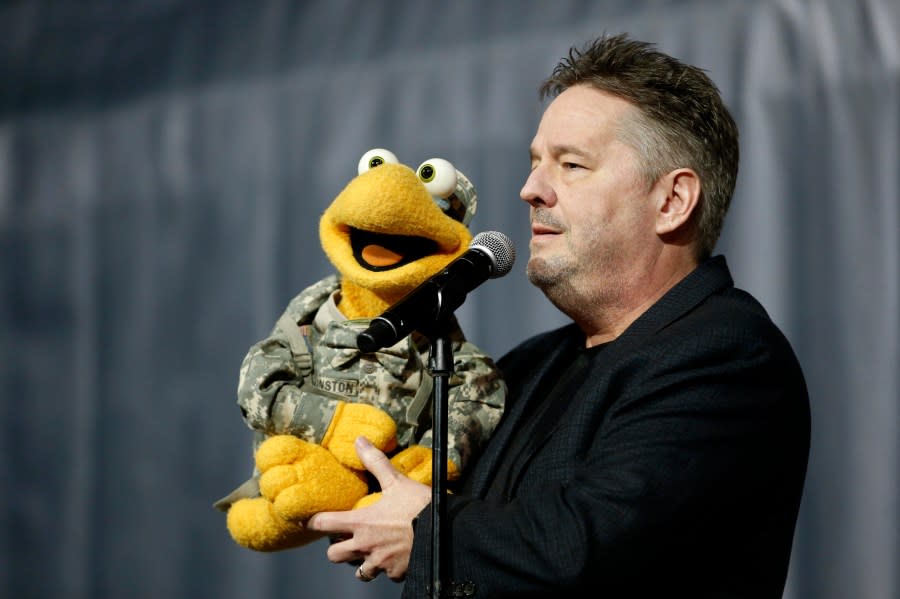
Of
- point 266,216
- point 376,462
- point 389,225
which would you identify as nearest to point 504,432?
point 376,462

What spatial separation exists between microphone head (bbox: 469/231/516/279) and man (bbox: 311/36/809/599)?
0.21 metres

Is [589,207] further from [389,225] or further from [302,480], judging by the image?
[302,480]

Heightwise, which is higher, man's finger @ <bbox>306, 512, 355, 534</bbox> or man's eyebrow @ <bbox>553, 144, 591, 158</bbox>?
man's eyebrow @ <bbox>553, 144, 591, 158</bbox>

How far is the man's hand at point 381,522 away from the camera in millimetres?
1306

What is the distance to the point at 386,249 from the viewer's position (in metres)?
1.46

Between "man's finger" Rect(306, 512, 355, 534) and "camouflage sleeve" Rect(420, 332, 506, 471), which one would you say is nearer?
"man's finger" Rect(306, 512, 355, 534)

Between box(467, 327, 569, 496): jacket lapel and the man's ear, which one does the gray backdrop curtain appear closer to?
the man's ear


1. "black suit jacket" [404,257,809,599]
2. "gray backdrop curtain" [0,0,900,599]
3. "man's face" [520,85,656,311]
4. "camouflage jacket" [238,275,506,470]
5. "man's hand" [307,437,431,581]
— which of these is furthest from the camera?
"gray backdrop curtain" [0,0,900,599]

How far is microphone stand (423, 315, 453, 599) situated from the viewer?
1.16 m

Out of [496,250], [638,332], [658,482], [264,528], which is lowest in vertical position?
[264,528]

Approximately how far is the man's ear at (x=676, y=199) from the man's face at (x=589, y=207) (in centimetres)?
2

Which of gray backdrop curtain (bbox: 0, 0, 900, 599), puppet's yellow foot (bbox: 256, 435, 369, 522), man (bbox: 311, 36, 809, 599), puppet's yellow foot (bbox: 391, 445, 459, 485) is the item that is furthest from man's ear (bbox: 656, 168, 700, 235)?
gray backdrop curtain (bbox: 0, 0, 900, 599)

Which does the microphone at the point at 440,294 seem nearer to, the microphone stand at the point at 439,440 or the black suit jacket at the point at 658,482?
the microphone stand at the point at 439,440

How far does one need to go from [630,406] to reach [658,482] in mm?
123
